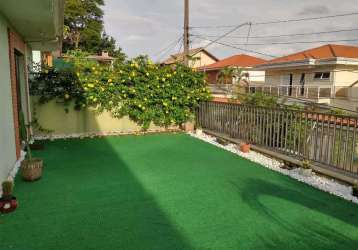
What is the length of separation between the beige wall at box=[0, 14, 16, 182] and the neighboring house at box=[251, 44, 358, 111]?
1260 cm

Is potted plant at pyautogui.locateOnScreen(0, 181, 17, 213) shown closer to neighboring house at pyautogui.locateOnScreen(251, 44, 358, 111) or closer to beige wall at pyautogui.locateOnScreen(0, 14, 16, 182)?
beige wall at pyautogui.locateOnScreen(0, 14, 16, 182)

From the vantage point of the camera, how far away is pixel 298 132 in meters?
5.12

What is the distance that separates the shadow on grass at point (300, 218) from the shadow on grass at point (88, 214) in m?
1.08

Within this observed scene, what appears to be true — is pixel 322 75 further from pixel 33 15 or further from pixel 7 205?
pixel 7 205

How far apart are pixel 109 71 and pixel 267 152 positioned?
5064 mm

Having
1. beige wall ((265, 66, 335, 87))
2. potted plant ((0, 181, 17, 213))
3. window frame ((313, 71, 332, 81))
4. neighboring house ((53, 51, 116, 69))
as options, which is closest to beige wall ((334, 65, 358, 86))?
beige wall ((265, 66, 335, 87))

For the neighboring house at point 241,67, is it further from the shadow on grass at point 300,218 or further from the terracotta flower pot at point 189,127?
the shadow on grass at point 300,218

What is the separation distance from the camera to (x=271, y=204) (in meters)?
3.55

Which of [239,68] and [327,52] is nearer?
[327,52]

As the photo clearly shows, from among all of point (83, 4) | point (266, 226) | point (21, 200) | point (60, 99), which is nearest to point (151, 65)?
point (60, 99)

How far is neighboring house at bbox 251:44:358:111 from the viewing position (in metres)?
15.7

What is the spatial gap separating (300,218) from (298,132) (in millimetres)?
2325

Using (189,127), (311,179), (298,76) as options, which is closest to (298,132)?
(311,179)

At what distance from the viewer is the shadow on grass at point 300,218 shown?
105 inches
